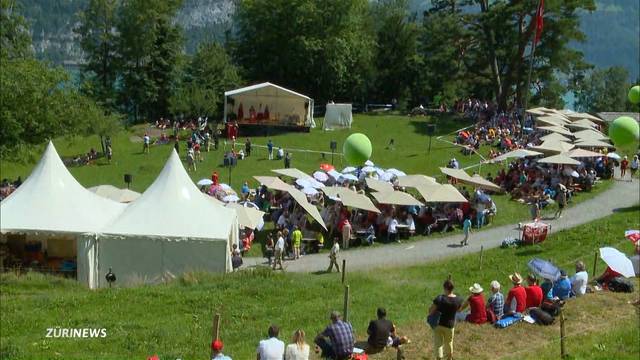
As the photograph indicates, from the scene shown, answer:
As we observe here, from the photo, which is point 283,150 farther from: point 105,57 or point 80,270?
point 105,57

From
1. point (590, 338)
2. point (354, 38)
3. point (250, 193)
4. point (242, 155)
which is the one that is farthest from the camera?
point (354, 38)

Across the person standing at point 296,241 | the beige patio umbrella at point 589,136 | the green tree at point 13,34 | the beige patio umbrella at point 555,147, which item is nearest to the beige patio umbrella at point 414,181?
the person standing at point 296,241

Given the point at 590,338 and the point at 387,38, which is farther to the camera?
the point at 387,38

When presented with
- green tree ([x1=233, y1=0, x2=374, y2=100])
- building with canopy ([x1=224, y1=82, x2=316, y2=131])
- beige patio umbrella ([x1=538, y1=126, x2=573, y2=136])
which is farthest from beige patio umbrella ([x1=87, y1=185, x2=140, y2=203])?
green tree ([x1=233, y1=0, x2=374, y2=100])

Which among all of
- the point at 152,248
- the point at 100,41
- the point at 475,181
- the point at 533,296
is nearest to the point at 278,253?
the point at 152,248

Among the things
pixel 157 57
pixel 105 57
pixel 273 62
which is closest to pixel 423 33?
pixel 273 62

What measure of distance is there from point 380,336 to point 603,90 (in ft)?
434

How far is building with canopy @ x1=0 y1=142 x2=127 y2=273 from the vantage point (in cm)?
1952

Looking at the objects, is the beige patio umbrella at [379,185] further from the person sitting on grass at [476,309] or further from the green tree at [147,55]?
the green tree at [147,55]

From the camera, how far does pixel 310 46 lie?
5950 centimetres

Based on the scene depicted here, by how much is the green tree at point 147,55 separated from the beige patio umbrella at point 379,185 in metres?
40.1

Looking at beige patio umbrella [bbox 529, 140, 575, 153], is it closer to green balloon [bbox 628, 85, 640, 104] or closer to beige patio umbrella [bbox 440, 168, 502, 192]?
beige patio umbrella [bbox 440, 168, 502, 192]

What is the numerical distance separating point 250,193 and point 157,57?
39225 millimetres

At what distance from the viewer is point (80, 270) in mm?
19203
